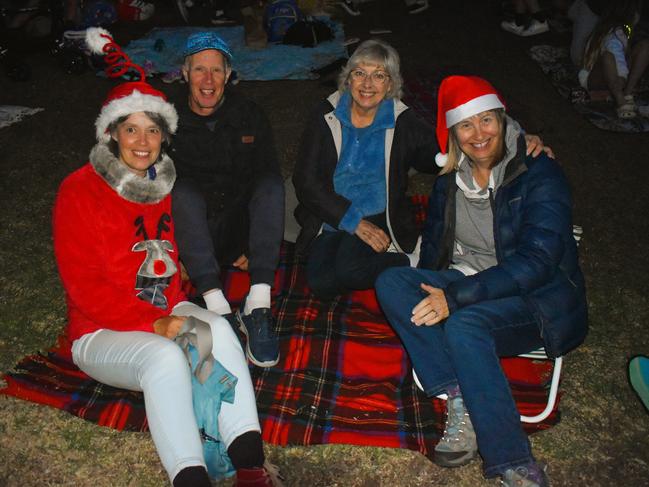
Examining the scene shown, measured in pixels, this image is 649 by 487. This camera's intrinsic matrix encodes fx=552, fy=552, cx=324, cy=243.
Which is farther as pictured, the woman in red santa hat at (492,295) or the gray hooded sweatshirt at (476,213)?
the gray hooded sweatshirt at (476,213)

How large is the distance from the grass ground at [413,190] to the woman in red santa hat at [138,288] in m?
0.46

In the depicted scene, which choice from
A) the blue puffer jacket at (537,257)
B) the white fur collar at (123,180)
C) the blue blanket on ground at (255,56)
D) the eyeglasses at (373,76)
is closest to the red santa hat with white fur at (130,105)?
the white fur collar at (123,180)

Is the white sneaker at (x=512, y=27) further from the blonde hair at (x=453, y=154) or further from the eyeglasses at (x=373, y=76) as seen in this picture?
the blonde hair at (x=453, y=154)

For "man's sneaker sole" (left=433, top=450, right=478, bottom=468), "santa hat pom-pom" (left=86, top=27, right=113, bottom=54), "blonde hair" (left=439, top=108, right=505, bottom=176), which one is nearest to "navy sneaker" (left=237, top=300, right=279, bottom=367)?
"man's sneaker sole" (left=433, top=450, right=478, bottom=468)

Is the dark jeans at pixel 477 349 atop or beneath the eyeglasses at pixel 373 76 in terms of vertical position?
beneath

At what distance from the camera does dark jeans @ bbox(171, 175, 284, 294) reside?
3.20 m

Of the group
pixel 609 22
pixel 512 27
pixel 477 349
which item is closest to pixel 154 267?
pixel 477 349

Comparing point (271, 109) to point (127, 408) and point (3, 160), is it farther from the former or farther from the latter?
point (127, 408)

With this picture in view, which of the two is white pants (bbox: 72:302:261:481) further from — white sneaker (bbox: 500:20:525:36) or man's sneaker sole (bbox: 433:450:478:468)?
white sneaker (bbox: 500:20:525:36)

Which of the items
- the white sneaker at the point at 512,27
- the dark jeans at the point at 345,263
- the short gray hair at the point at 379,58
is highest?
the short gray hair at the point at 379,58

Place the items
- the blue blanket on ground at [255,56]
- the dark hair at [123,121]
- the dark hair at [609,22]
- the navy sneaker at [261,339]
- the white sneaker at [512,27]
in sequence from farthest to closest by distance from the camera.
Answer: the white sneaker at [512,27]
the blue blanket on ground at [255,56]
the dark hair at [609,22]
the navy sneaker at [261,339]
the dark hair at [123,121]

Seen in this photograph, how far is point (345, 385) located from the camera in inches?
121

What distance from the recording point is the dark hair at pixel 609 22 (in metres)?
6.17

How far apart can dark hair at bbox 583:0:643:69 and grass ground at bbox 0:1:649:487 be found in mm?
585
